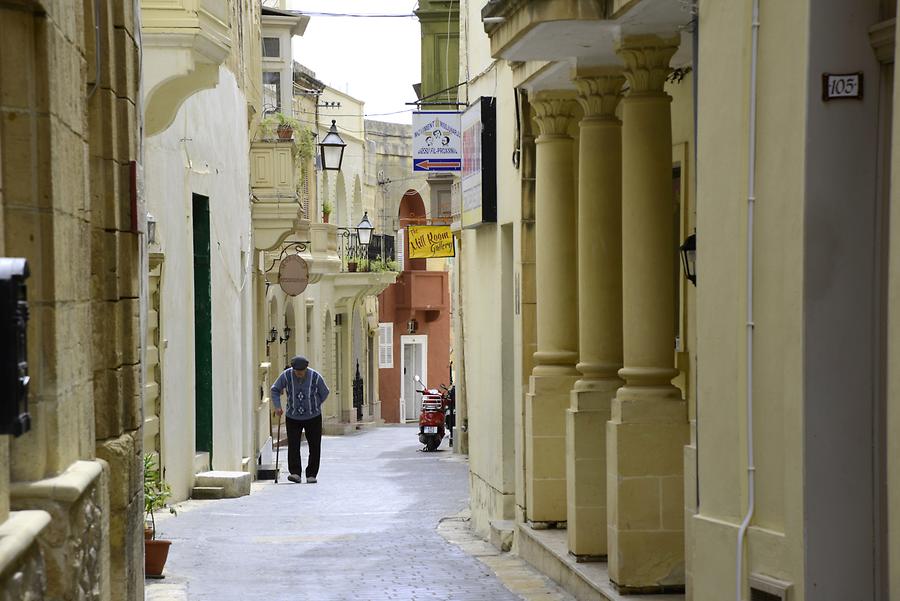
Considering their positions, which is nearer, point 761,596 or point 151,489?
point 761,596

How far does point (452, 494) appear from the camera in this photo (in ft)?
68.4

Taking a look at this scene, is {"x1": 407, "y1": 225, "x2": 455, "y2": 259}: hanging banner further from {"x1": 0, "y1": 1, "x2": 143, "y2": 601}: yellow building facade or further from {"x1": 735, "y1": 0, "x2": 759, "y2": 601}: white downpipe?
{"x1": 735, "y1": 0, "x2": 759, "y2": 601}: white downpipe

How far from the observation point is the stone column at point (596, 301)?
1108 centimetres

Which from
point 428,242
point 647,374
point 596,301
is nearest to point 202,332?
point 596,301

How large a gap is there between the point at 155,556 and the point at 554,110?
15.9 feet

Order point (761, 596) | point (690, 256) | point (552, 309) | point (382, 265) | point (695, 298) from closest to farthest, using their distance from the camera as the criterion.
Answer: point (761, 596) < point (690, 256) < point (695, 298) < point (552, 309) < point (382, 265)

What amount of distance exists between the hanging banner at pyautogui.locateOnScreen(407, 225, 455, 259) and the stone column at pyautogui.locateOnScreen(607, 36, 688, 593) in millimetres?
20436

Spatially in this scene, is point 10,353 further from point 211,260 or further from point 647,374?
point 211,260

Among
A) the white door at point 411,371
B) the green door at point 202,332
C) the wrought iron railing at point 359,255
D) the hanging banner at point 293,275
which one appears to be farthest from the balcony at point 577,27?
the white door at point 411,371

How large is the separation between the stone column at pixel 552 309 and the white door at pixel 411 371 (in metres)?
39.1

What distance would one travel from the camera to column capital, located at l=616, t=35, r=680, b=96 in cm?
987

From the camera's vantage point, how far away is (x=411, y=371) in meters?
52.9

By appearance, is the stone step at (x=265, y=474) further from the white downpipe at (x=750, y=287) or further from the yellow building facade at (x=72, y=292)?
the white downpipe at (x=750, y=287)

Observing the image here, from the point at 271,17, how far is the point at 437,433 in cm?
941
